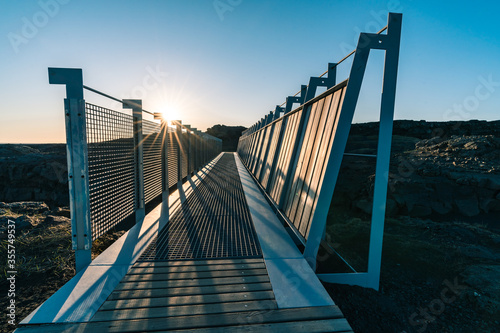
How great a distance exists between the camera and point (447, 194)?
9.09 m

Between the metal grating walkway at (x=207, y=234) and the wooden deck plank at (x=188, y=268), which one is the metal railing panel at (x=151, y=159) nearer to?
the metal grating walkway at (x=207, y=234)

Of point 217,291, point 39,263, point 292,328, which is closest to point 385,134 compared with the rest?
point 292,328

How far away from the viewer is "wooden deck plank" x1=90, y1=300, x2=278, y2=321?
6.20 ft

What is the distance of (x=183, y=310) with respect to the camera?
1.96 m

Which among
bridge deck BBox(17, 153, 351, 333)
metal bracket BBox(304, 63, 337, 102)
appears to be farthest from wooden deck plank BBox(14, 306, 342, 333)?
metal bracket BBox(304, 63, 337, 102)

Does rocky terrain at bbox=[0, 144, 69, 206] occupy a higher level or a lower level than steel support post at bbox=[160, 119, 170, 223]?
lower

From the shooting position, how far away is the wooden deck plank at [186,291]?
7.07ft

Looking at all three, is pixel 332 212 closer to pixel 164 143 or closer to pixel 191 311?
pixel 164 143

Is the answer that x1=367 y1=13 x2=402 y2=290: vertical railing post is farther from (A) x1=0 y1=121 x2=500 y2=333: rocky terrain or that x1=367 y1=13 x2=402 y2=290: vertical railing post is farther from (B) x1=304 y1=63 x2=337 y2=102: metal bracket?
(B) x1=304 y1=63 x2=337 y2=102: metal bracket

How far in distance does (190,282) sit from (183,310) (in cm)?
43

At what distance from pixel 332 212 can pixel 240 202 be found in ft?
18.3

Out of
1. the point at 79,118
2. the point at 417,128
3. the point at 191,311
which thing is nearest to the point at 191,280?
the point at 191,311

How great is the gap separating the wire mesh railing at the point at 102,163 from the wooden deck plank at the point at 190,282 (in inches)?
35.1

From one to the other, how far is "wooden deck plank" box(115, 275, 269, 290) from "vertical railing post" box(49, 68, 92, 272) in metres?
0.85
